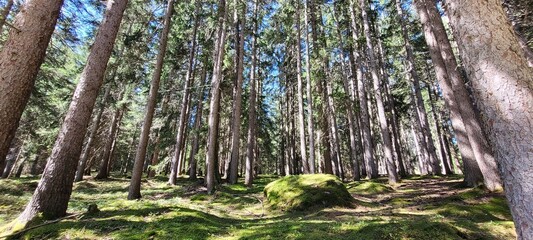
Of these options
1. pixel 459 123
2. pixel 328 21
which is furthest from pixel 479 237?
pixel 328 21

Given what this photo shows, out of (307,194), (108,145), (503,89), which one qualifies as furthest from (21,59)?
(108,145)

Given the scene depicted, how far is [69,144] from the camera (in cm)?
544

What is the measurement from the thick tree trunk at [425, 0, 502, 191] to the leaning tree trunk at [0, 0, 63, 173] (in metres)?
10.1

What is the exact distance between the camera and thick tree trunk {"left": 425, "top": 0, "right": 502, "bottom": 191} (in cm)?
806

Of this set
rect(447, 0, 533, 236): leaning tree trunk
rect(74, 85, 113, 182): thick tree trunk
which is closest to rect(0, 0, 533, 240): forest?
rect(447, 0, 533, 236): leaning tree trunk

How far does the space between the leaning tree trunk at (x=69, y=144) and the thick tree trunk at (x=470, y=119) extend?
31.8 ft

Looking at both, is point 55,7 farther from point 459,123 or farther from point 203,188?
point 459,123

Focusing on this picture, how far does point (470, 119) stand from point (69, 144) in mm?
11624

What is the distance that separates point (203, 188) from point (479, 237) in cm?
1202

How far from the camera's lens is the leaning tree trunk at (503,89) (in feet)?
8.48

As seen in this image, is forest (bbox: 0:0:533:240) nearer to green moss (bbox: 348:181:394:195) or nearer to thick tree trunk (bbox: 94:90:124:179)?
green moss (bbox: 348:181:394:195)

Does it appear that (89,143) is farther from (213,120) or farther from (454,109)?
(454,109)

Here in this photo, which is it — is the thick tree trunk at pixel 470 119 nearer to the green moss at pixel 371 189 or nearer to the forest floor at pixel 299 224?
the forest floor at pixel 299 224

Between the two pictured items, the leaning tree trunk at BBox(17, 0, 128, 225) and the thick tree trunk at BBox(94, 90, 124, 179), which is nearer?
the leaning tree trunk at BBox(17, 0, 128, 225)
